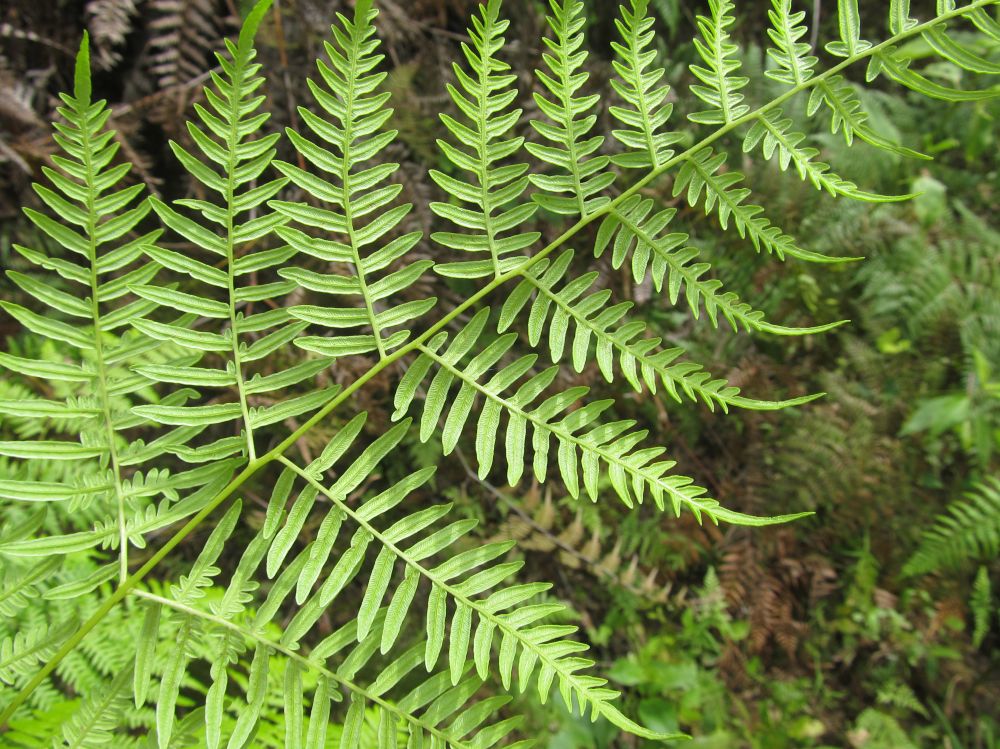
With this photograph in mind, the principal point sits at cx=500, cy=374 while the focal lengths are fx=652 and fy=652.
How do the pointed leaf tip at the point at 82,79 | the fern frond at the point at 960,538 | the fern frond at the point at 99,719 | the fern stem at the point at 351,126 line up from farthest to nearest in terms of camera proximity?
the fern frond at the point at 960,538
the fern frond at the point at 99,719
the fern stem at the point at 351,126
the pointed leaf tip at the point at 82,79

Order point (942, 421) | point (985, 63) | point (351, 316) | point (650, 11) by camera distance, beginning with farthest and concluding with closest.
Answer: point (650, 11) → point (942, 421) → point (351, 316) → point (985, 63)

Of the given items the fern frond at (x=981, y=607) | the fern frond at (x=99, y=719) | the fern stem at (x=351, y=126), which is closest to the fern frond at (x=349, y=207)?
the fern stem at (x=351, y=126)

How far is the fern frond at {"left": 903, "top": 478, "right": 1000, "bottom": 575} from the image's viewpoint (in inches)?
106

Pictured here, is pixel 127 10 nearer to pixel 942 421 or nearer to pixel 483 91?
pixel 483 91

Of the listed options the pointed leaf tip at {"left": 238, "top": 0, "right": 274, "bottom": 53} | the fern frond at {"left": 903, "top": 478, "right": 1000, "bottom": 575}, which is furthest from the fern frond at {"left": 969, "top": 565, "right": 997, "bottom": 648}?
the pointed leaf tip at {"left": 238, "top": 0, "right": 274, "bottom": 53}

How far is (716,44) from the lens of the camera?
915mm

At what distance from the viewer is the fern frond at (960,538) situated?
2.70 meters

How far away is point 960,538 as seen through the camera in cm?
271

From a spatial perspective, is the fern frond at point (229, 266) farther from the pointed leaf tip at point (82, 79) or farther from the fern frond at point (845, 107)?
the fern frond at point (845, 107)

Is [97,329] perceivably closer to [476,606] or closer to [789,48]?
[476,606]

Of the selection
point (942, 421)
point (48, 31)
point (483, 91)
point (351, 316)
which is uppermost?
point (48, 31)

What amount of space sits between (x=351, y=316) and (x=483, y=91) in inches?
14.4

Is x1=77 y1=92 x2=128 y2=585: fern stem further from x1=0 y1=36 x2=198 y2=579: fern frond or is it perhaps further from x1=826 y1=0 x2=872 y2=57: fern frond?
x1=826 y1=0 x2=872 y2=57: fern frond

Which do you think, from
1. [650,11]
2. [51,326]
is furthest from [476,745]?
[650,11]
